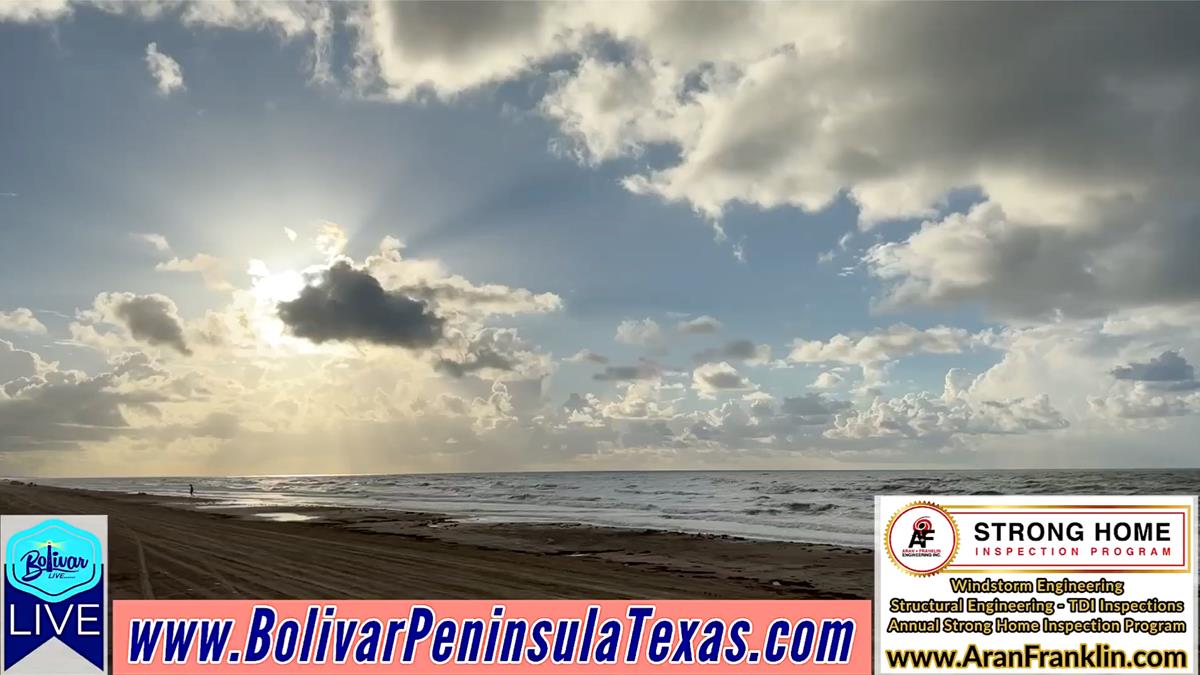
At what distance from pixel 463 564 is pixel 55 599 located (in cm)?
1212

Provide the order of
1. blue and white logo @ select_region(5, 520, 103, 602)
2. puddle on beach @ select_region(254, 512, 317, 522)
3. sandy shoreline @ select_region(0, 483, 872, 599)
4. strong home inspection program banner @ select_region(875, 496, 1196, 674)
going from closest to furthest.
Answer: strong home inspection program banner @ select_region(875, 496, 1196, 674) < blue and white logo @ select_region(5, 520, 103, 602) < sandy shoreline @ select_region(0, 483, 872, 599) < puddle on beach @ select_region(254, 512, 317, 522)

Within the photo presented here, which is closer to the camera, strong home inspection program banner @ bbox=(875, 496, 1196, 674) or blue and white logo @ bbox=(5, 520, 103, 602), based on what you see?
strong home inspection program banner @ bbox=(875, 496, 1196, 674)

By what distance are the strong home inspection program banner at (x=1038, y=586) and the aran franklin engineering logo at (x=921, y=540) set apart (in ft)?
0.06

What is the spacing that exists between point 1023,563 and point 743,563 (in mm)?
12726

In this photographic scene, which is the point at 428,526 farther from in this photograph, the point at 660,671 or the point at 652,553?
the point at 660,671

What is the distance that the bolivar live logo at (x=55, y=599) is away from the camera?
12008mm

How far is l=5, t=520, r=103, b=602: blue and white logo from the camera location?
40.5 feet

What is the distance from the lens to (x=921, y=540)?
43.3 ft

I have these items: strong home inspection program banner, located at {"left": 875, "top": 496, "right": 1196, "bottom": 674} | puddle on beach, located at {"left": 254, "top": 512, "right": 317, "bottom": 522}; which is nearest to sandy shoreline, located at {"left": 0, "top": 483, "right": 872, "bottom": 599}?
strong home inspection program banner, located at {"left": 875, "top": 496, "right": 1196, "bottom": 674}

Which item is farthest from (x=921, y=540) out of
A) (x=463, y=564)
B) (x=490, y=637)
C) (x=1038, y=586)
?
(x=463, y=564)

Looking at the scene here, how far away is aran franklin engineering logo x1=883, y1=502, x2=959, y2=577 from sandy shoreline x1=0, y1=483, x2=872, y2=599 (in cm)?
624

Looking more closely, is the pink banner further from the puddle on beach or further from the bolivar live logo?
the puddle on beach

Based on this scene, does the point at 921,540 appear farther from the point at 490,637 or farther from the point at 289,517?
the point at 289,517

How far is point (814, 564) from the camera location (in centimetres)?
2461
